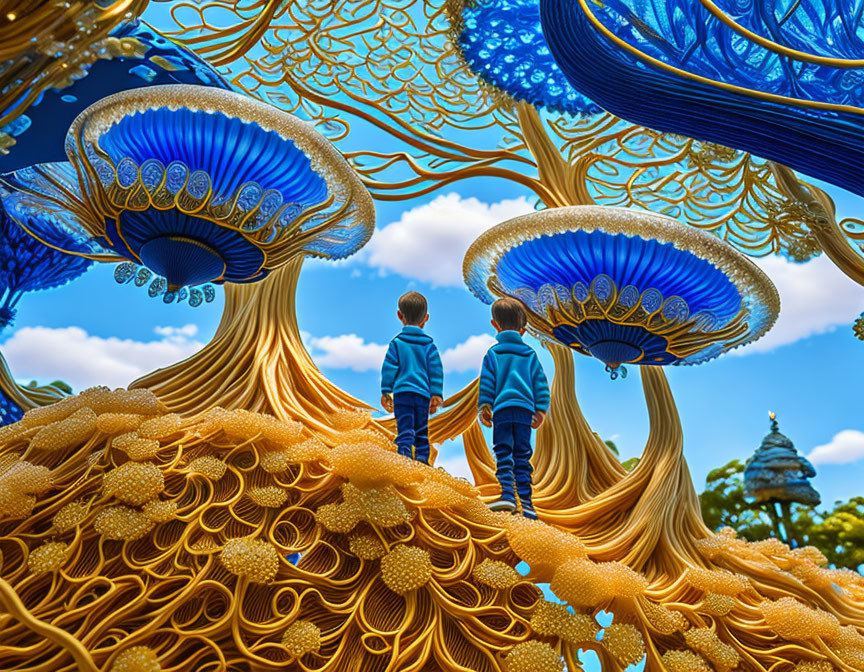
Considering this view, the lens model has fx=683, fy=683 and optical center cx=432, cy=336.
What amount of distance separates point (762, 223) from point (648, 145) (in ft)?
3.74

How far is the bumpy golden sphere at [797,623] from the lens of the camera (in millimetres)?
2961

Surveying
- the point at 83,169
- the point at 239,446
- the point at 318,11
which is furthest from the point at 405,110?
the point at 239,446

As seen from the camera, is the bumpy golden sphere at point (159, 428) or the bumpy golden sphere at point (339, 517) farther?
the bumpy golden sphere at point (159, 428)

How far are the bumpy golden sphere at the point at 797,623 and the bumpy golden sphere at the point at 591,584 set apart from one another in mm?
754

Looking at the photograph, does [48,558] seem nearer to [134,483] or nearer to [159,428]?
[134,483]

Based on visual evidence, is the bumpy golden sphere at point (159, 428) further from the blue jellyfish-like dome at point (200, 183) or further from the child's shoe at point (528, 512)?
the child's shoe at point (528, 512)

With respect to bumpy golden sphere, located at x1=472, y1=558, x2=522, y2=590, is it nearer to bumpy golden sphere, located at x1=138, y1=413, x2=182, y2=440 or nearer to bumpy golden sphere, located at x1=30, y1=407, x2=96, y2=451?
bumpy golden sphere, located at x1=138, y1=413, x2=182, y2=440

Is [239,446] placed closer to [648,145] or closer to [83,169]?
[83,169]

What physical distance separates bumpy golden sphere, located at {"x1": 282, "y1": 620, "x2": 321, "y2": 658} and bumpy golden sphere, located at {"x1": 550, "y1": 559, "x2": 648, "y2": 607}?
35.9 inches

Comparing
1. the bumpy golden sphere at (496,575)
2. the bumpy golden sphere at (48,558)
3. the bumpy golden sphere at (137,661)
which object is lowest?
the bumpy golden sphere at (137,661)

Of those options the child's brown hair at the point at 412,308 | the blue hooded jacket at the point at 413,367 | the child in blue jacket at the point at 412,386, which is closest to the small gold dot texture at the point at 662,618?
the child in blue jacket at the point at 412,386

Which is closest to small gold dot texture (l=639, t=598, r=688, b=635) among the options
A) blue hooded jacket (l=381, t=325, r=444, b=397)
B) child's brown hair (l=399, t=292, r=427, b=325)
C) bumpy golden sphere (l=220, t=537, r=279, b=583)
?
blue hooded jacket (l=381, t=325, r=444, b=397)

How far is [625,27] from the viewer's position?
270cm

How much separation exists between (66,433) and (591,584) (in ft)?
7.40
